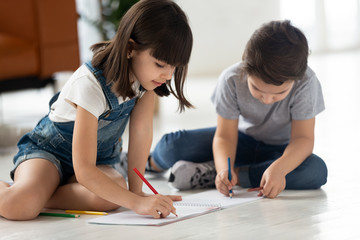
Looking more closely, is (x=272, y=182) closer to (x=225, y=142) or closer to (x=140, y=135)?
(x=225, y=142)

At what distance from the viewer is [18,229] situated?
114 centimetres

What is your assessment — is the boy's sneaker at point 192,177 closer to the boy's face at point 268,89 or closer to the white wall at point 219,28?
the boy's face at point 268,89

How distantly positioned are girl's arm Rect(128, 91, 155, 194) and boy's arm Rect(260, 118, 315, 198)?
→ 0.29 meters

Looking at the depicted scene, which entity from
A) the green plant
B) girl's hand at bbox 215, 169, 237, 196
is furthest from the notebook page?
the green plant

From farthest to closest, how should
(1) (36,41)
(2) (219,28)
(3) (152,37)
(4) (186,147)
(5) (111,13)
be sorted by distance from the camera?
(2) (219,28) → (5) (111,13) → (1) (36,41) → (4) (186,147) → (3) (152,37)

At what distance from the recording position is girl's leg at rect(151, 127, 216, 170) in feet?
5.27

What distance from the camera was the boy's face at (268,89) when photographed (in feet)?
4.28

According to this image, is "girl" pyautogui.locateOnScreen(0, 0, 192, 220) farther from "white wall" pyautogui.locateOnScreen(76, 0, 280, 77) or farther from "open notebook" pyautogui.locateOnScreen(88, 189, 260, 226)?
"white wall" pyautogui.locateOnScreen(76, 0, 280, 77)

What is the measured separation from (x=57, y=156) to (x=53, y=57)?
133cm

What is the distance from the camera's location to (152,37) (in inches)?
44.3

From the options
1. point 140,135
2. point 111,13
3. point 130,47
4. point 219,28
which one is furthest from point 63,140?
point 219,28

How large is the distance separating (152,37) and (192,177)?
0.48m

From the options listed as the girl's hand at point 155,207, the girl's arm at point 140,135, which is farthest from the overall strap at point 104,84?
the girl's hand at point 155,207

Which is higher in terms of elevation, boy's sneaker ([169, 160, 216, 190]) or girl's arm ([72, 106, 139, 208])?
girl's arm ([72, 106, 139, 208])
